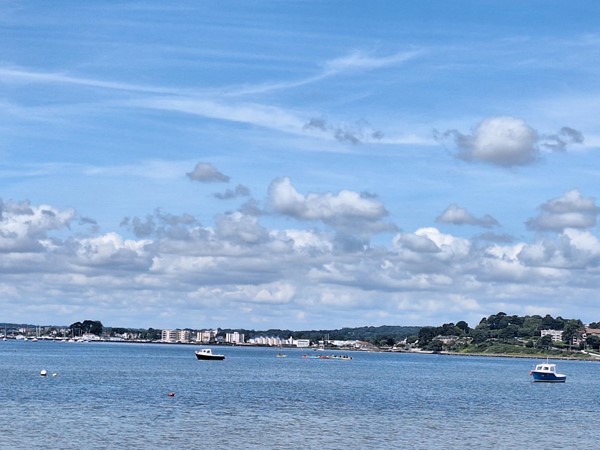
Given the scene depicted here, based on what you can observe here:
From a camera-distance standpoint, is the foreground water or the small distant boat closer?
the foreground water

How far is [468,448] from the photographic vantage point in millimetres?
78438

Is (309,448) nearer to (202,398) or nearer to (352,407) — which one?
(352,407)

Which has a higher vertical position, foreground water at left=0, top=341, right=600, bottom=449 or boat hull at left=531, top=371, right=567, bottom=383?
boat hull at left=531, top=371, right=567, bottom=383

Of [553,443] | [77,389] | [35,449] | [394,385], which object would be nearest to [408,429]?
[553,443]

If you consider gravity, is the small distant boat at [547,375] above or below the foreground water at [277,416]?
above

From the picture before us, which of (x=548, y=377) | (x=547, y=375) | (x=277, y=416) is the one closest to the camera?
(x=277, y=416)

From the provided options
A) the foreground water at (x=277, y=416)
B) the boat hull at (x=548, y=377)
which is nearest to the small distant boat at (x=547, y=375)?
the boat hull at (x=548, y=377)

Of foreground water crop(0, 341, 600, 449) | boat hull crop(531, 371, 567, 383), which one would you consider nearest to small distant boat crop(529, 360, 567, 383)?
boat hull crop(531, 371, 567, 383)

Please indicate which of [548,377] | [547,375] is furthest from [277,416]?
[548,377]

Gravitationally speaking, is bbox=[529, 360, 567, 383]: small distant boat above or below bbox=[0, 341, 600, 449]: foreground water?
above

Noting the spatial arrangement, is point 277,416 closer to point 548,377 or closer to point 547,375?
point 547,375

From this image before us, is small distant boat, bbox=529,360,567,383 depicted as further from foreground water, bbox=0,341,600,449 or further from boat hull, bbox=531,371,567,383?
foreground water, bbox=0,341,600,449

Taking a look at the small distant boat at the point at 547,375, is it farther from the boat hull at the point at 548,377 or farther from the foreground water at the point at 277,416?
the foreground water at the point at 277,416

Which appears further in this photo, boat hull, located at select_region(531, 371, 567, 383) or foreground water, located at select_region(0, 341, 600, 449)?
boat hull, located at select_region(531, 371, 567, 383)
